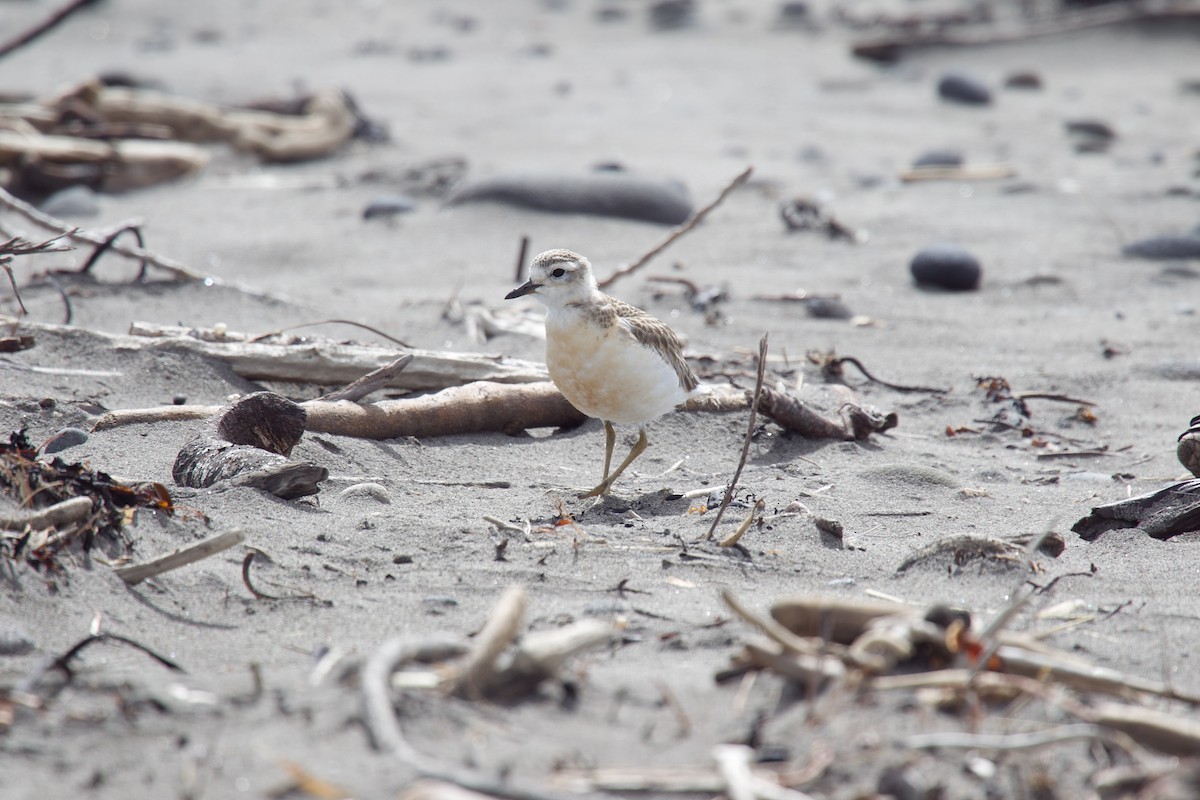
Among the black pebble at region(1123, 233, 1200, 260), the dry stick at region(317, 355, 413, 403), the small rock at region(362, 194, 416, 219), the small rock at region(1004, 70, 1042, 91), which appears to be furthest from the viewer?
the small rock at region(1004, 70, 1042, 91)

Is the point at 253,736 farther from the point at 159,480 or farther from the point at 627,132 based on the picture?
the point at 627,132

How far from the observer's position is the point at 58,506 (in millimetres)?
3375

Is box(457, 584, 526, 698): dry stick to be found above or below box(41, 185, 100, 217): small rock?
above

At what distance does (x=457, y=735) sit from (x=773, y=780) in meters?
0.63

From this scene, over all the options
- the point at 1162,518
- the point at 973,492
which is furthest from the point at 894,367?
the point at 1162,518

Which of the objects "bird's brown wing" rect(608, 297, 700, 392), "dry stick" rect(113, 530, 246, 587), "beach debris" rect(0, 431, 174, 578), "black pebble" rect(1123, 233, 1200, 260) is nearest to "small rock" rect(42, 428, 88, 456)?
"beach debris" rect(0, 431, 174, 578)

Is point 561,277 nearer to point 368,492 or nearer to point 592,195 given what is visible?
point 368,492

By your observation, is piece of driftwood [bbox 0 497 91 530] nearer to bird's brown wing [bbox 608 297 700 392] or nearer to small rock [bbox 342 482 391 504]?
small rock [bbox 342 482 391 504]

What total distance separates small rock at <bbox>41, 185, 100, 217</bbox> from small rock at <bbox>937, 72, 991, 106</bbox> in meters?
8.78

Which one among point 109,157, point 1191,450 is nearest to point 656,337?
point 1191,450

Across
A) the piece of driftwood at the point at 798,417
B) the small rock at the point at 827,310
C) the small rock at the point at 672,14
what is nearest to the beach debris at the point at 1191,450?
the piece of driftwood at the point at 798,417

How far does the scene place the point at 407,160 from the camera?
10320 mm

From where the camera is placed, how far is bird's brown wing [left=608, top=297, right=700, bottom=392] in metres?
4.75

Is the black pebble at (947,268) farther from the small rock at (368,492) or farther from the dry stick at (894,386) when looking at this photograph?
the small rock at (368,492)
